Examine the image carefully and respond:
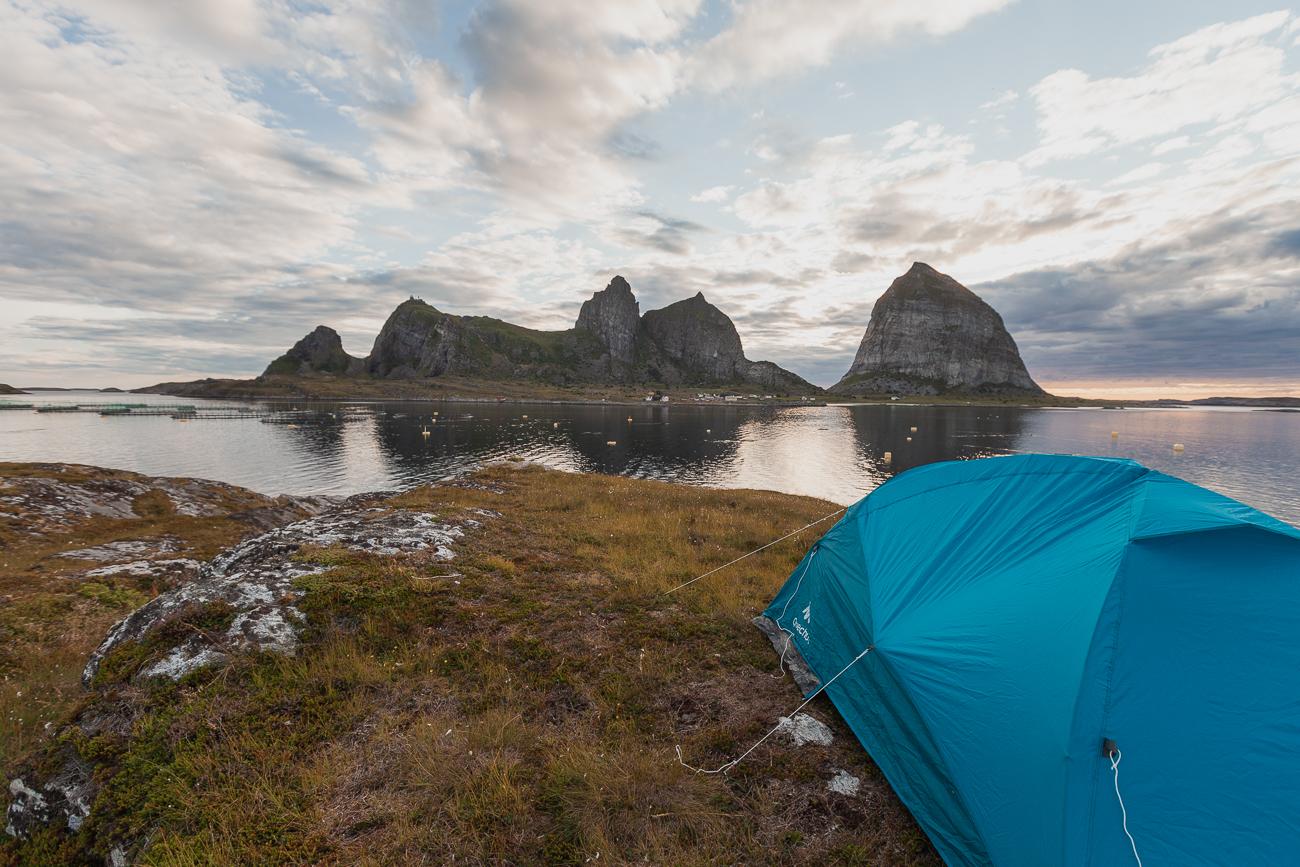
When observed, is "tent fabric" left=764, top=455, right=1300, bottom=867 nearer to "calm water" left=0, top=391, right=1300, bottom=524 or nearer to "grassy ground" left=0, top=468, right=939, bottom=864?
"grassy ground" left=0, top=468, right=939, bottom=864

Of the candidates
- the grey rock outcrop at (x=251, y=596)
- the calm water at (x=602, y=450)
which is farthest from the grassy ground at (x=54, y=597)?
the calm water at (x=602, y=450)

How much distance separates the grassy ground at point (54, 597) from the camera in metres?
6.75

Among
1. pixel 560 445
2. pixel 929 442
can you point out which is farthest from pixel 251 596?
pixel 929 442

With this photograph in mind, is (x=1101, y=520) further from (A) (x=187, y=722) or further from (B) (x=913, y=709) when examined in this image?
(A) (x=187, y=722)

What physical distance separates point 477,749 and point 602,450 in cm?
6477

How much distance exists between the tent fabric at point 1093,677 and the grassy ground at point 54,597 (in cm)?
1015

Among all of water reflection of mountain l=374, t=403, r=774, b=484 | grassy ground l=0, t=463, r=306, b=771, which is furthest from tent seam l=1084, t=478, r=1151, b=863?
water reflection of mountain l=374, t=403, r=774, b=484

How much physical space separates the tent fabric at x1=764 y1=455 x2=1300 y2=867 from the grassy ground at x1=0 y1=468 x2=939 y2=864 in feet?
2.98

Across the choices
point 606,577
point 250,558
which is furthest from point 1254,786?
point 250,558

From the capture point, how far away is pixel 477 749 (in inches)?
223

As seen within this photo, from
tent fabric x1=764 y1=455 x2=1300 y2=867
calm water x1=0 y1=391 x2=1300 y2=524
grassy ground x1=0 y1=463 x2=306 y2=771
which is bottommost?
calm water x1=0 y1=391 x2=1300 y2=524

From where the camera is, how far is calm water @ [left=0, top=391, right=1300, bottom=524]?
49.5m

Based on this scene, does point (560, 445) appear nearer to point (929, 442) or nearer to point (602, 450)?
point (602, 450)

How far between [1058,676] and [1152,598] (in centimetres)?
118
